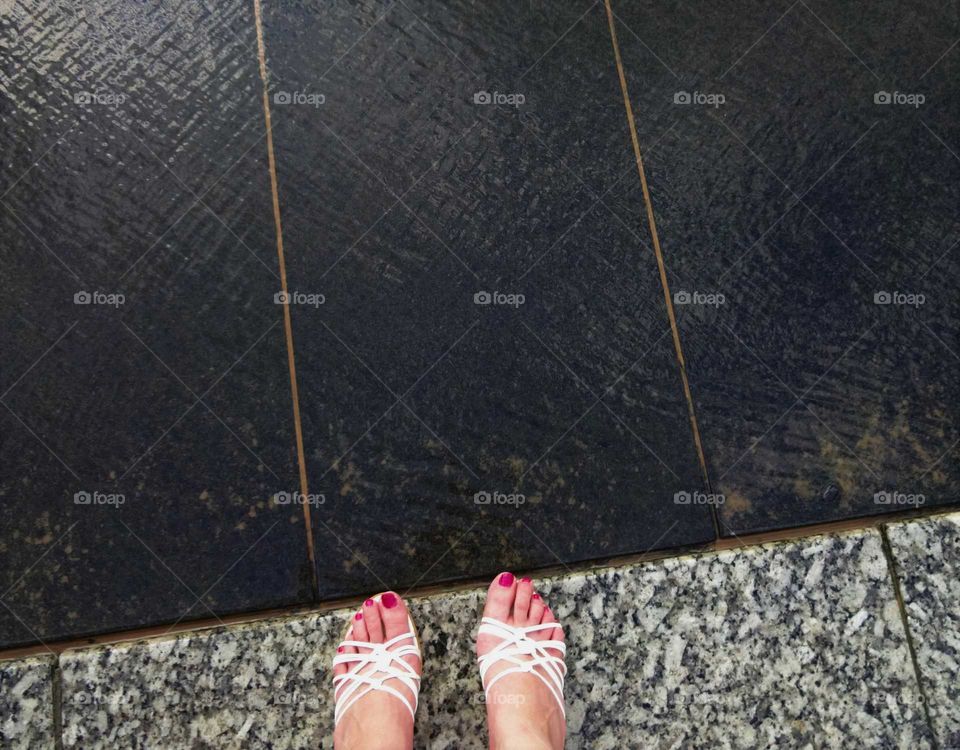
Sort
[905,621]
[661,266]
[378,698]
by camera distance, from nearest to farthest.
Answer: [378,698]
[905,621]
[661,266]

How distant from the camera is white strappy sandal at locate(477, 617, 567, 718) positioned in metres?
1.59

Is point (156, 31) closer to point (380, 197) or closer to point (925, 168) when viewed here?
point (380, 197)

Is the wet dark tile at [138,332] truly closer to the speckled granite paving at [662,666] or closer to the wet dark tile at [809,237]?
the speckled granite paving at [662,666]

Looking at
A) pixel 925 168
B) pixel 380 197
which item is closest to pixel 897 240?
pixel 925 168

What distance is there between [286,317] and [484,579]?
81 centimetres

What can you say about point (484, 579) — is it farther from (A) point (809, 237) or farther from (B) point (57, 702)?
(A) point (809, 237)

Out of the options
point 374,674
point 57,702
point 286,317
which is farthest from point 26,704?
point 286,317

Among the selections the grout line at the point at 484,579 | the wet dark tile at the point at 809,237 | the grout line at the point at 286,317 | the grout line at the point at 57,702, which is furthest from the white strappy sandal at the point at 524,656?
the grout line at the point at 57,702

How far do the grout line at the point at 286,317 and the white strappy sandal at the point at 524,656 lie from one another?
428 mm

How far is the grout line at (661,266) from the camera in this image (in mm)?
1766

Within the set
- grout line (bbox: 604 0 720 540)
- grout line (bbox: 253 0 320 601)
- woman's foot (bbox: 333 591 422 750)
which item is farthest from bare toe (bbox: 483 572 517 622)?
grout line (bbox: 604 0 720 540)

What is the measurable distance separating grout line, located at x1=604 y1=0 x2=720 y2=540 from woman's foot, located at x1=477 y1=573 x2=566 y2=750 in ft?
1.62

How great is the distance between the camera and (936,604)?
5.60 feet

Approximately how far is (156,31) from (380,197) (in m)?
0.74
